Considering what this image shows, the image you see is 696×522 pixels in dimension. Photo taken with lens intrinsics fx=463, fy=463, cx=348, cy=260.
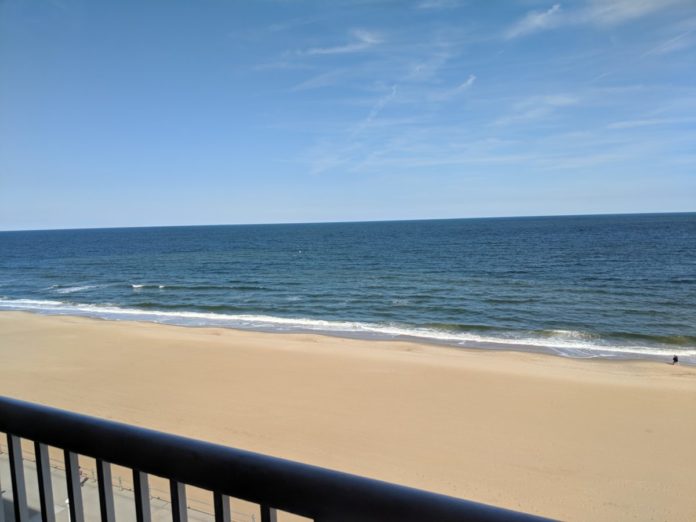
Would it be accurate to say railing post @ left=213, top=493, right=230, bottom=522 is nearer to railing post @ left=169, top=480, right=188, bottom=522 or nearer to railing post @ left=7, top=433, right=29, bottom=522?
railing post @ left=169, top=480, right=188, bottom=522

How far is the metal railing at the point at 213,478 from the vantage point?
1.00 metres

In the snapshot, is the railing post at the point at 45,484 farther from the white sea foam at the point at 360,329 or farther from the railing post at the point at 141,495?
the white sea foam at the point at 360,329

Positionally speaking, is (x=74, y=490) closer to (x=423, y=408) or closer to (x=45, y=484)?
(x=45, y=484)

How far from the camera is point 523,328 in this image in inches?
712

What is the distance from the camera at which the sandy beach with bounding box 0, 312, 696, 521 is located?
6.89 metres

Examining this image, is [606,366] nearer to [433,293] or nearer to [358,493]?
[433,293]

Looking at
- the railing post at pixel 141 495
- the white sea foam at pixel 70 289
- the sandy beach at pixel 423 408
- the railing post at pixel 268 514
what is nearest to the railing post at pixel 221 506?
the railing post at pixel 268 514

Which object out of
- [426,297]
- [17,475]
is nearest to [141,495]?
[17,475]

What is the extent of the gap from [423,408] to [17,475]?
862 cm

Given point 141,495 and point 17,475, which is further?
point 17,475

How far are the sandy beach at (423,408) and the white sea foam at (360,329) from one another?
176 centimetres

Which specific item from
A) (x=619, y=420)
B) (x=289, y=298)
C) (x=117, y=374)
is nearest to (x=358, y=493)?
(x=619, y=420)

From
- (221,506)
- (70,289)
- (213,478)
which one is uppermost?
(213,478)

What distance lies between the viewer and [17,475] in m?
1.71
